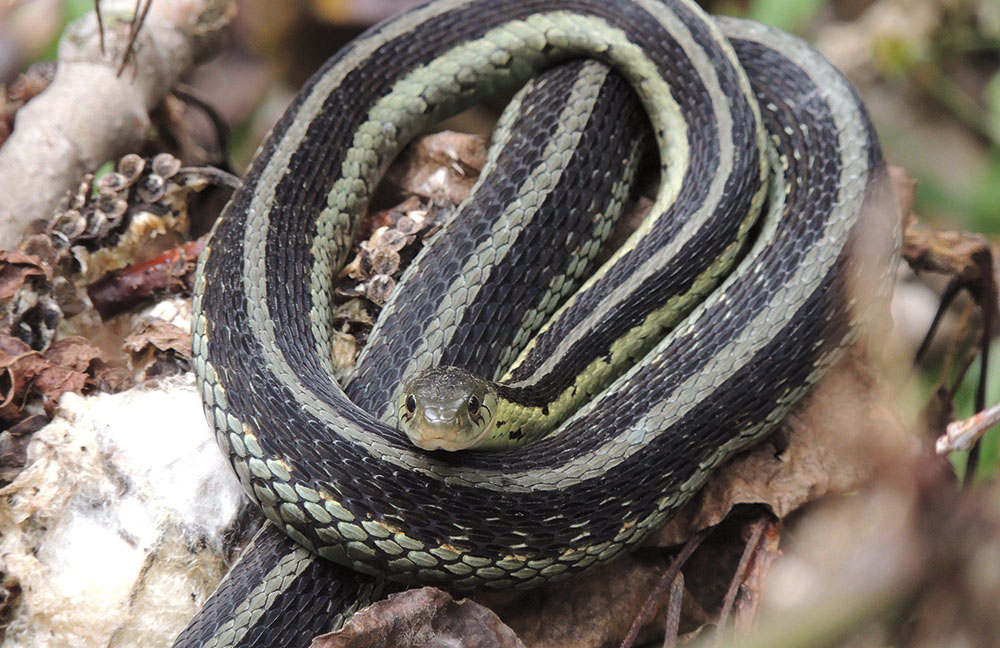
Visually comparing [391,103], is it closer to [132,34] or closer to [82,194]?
[132,34]

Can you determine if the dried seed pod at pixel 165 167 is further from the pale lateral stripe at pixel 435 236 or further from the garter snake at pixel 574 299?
the pale lateral stripe at pixel 435 236

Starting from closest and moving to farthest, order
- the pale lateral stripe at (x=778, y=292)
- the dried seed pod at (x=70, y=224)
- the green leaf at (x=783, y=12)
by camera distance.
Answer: the pale lateral stripe at (x=778, y=292) → the dried seed pod at (x=70, y=224) → the green leaf at (x=783, y=12)

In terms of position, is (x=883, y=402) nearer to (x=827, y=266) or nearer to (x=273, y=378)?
(x=827, y=266)

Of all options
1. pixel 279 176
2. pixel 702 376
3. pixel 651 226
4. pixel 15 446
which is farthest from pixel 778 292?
pixel 15 446

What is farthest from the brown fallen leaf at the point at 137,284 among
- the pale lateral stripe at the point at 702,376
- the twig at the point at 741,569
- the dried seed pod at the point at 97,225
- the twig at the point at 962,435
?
the twig at the point at 962,435

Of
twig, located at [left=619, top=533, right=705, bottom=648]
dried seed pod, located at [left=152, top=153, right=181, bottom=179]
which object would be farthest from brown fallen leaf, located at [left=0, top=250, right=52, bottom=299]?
twig, located at [left=619, top=533, right=705, bottom=648]

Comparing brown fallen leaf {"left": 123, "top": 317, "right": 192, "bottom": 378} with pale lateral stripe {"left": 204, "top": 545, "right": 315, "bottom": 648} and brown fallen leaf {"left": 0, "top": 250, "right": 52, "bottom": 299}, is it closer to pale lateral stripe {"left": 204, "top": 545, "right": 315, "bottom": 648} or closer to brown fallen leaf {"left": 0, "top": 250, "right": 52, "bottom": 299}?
brown fallen leaf {"left": 0, "top": 250, "right": 52, "bottom": 299}
